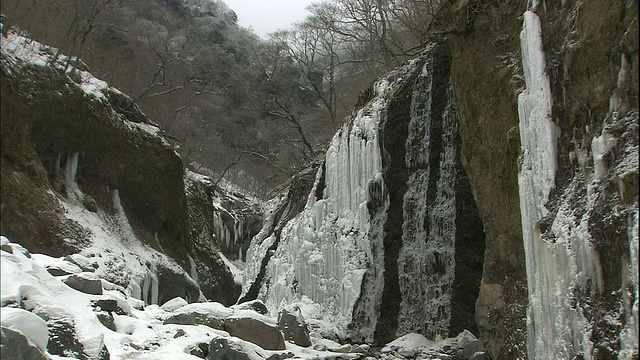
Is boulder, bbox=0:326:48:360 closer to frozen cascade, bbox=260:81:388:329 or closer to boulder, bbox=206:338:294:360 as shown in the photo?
boulder, bbox=206:338:294:360

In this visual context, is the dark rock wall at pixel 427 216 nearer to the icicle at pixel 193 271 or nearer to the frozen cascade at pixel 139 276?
the frozen cascade at pixel 139 276

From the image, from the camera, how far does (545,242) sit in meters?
6.54

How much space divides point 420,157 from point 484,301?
4.90 m

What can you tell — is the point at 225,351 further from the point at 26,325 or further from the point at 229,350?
the point at 26,325

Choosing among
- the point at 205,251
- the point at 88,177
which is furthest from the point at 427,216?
the point at 205,251

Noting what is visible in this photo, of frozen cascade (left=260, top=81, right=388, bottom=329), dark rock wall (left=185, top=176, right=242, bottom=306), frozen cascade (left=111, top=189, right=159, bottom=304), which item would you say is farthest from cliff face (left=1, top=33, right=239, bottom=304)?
frozen cascade (left=260, top=81, right=388, bottom=329)

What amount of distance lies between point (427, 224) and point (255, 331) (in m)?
5.45

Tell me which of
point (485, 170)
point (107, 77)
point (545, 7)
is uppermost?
point (107, 77)

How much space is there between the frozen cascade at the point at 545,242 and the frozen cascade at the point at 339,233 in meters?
5.96

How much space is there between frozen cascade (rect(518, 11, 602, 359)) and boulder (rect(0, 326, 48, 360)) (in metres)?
4.93

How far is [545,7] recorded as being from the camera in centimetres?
743

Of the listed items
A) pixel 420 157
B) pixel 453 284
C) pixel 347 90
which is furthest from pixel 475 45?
pixel 347 90

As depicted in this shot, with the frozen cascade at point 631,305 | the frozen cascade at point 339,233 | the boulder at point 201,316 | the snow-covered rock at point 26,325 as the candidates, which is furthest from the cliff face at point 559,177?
the snow-covered rock at point 26,325

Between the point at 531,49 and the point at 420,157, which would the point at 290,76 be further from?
the point at 531,49
